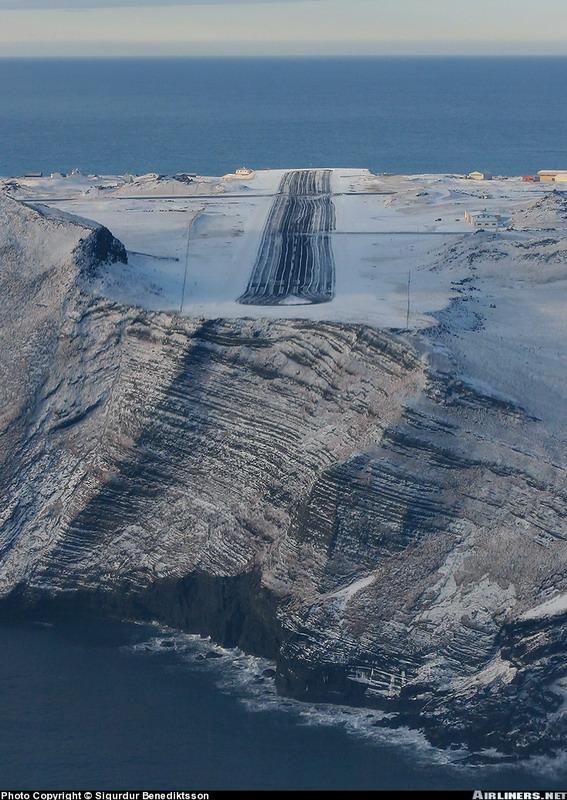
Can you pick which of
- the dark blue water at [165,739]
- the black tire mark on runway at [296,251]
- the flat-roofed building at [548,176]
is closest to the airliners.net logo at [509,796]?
the dark blue water at [165,739]

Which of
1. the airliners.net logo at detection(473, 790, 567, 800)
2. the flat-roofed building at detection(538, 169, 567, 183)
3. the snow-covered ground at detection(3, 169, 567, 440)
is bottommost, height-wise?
the airliners.net logo at detection(473, 790, 567, 800)

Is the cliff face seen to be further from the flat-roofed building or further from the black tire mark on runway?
the flat-roofed building

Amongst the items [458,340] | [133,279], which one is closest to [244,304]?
[133,279]

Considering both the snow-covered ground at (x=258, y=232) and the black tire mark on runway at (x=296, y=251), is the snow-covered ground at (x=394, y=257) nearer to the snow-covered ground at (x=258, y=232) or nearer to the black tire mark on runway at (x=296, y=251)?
the snow-covered ground at (x=258, y=232)

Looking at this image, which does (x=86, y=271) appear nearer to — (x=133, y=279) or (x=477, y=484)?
(x=133, y=279)

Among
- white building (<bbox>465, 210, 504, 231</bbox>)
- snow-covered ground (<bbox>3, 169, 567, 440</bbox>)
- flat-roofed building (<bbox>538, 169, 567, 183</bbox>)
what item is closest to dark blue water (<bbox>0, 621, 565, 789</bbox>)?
snow-covered ground (<bbox>3, 169, 567, 440</bbox>)

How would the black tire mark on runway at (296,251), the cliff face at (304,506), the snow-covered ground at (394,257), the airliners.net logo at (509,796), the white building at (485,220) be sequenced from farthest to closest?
1. the white building at (485,220)
2. the black tire mark on runway at (296,251)
3. the snow-covered ground at (394,257)
4. the cliff face at (304,506)
5. the airliners.net logo at (509,796)

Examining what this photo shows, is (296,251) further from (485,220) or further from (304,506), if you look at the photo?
(304,506)
